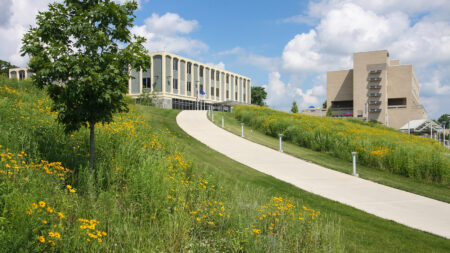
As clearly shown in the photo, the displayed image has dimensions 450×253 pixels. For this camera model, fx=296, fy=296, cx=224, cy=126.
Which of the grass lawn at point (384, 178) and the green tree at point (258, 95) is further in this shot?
the green tree at point (258, 95)

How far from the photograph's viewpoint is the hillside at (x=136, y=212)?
12.4 feet

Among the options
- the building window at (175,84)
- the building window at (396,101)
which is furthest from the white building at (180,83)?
the building window at (396,101)

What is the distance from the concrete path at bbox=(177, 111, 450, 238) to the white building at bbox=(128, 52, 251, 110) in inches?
1511

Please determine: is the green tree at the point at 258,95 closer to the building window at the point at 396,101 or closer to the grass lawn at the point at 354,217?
the building window at the point at 396,101

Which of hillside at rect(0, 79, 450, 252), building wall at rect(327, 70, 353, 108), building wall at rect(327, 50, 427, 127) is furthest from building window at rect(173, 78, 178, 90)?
hillside at rect(0, 79, 450, 252)

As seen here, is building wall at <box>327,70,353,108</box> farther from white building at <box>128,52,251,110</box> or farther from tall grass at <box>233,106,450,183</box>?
tall grass at <box>233,106,450,183</box>

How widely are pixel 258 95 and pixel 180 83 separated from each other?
44.8 metres

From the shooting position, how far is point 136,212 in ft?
16.9

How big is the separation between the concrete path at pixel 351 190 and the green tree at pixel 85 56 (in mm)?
6826

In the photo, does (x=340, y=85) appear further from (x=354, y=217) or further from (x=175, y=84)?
(x=354, y=217)

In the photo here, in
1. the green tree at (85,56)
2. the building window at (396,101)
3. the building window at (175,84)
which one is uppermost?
the building window at (175,84)

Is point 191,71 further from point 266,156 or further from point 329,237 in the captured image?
point 329,237

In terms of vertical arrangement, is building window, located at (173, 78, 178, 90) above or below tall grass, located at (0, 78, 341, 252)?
above

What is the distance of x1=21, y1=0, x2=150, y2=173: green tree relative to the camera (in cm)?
545
